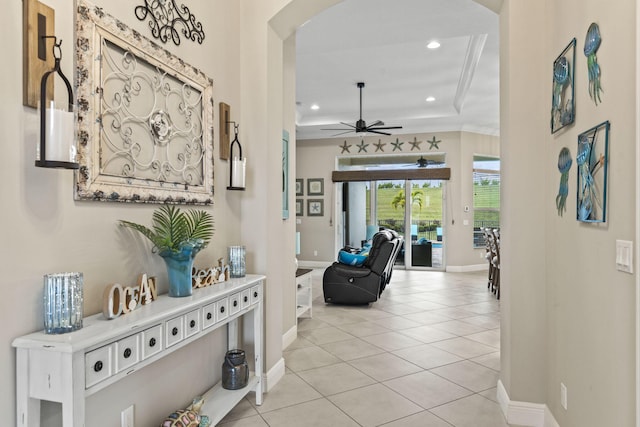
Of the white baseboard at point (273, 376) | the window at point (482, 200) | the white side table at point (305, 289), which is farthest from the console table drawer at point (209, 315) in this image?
the window at point (482, 200)

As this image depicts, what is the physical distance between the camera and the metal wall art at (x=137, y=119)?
170cm

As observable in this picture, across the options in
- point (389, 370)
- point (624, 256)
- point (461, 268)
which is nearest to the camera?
point (624, 256)

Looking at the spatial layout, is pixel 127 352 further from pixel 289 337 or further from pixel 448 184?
pixel 448 184

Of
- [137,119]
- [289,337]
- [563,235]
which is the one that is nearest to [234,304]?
[137,119]

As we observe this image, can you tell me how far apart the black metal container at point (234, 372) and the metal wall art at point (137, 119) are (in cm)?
101

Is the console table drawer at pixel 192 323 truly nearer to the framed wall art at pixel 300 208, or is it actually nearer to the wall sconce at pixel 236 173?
the wall sconce at pixel 236 173

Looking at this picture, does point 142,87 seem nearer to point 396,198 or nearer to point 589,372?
point 589,372

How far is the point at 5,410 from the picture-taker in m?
1.36

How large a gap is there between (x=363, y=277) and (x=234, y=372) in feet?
10.3

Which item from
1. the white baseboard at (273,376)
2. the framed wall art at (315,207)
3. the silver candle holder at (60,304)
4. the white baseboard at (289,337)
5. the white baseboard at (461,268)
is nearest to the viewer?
the silver candle holder at (60,304)

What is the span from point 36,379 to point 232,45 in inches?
93.1

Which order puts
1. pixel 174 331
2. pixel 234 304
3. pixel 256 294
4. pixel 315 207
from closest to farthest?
pixel 174 331, pixel 234 304, pixel 256 294, pixel 315 207

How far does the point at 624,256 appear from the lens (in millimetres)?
1487

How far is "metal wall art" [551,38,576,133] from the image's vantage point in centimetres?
203
